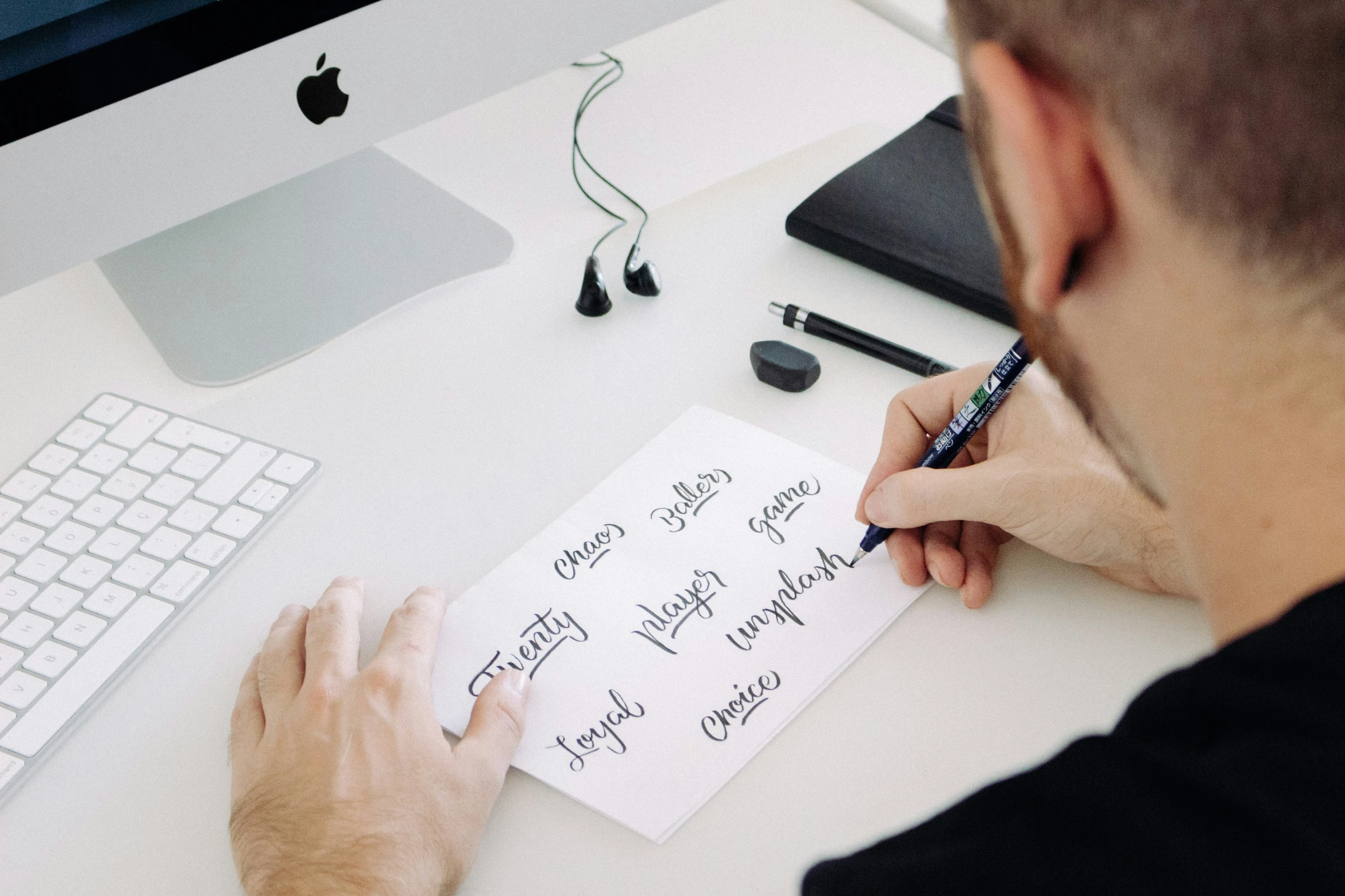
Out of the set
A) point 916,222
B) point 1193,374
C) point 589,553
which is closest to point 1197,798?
point 1193,374

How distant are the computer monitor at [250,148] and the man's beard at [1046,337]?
0.49 m

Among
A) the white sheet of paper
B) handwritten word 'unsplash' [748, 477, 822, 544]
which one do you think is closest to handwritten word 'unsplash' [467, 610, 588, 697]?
the white sheet of paper

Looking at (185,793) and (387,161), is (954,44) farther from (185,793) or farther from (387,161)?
(387,161)

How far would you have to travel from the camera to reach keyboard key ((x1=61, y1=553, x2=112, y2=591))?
67 cm

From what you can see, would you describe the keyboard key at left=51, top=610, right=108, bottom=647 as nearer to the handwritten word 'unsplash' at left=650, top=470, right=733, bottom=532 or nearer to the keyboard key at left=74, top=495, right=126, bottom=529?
the keyboard key at left=74, top=495, right=126, bottom=529

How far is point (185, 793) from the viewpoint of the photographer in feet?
1.96

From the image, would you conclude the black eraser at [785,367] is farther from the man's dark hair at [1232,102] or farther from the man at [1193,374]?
the man's dark hair at [1232,102]

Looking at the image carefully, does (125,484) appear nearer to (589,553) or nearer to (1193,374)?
(589,553)

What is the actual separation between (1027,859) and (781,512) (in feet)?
1.18

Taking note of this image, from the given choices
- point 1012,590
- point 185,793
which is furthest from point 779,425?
point 185,793

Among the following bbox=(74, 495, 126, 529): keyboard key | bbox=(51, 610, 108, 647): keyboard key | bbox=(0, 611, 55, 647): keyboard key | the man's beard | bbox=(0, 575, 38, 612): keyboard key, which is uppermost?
the man's beard

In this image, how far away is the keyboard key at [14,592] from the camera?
25.7 inches

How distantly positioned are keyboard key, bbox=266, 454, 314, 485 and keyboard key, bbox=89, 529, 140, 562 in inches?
3.5

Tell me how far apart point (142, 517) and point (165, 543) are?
26 mm
